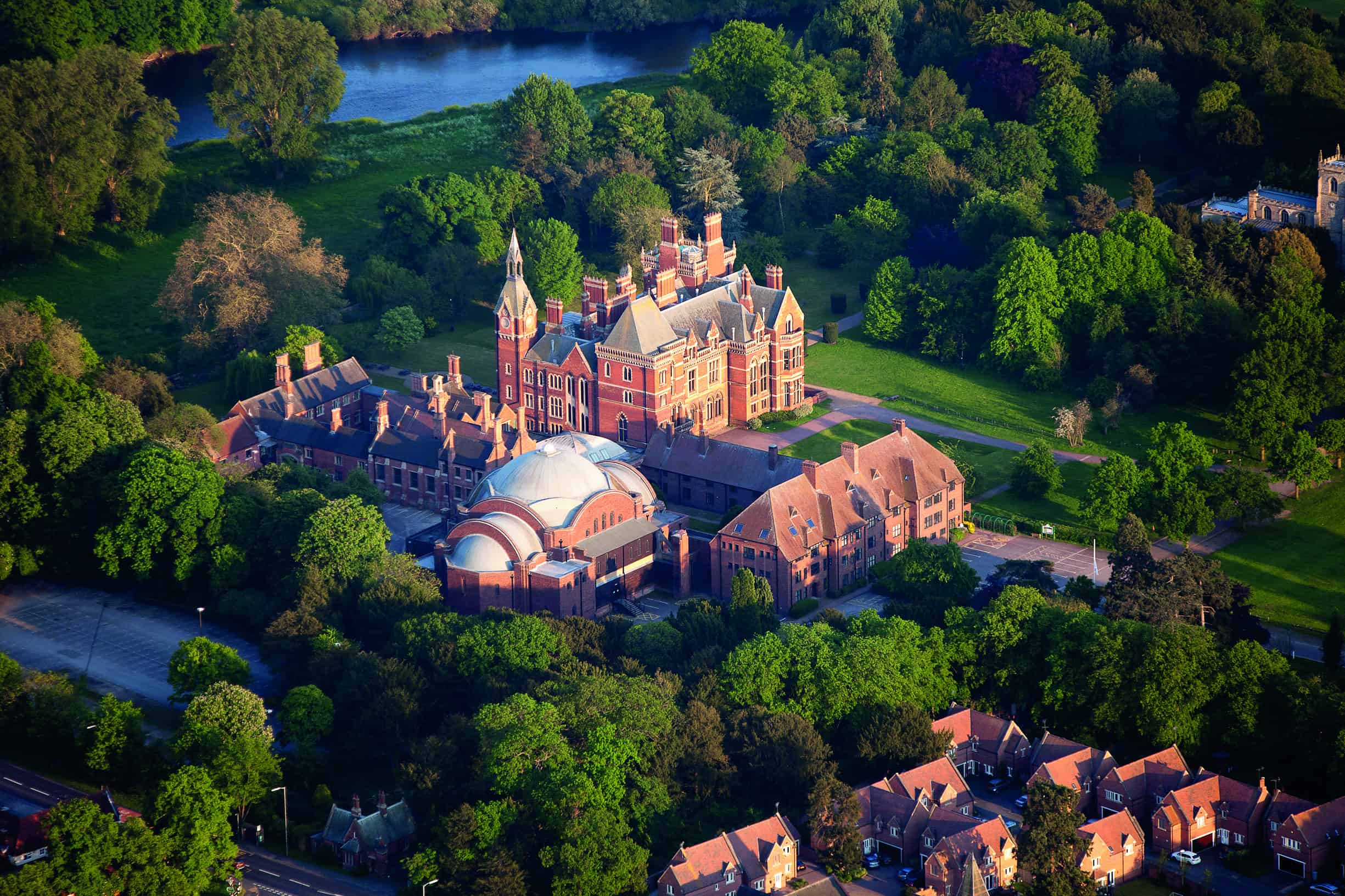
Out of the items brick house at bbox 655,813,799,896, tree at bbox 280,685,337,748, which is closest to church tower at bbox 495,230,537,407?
tree at bbox 280,685,337,748

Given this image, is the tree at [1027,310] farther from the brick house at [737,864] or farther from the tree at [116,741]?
the tree at [116,741]

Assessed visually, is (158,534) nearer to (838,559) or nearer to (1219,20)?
(838,559)

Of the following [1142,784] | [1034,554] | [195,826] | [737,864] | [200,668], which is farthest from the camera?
[1034,554]

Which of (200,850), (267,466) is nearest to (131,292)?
(267,466)

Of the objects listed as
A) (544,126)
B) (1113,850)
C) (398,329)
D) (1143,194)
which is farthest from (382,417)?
(1143,194)

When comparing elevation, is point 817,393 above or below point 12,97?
below

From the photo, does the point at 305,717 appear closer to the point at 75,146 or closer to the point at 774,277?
the point at 774,277
